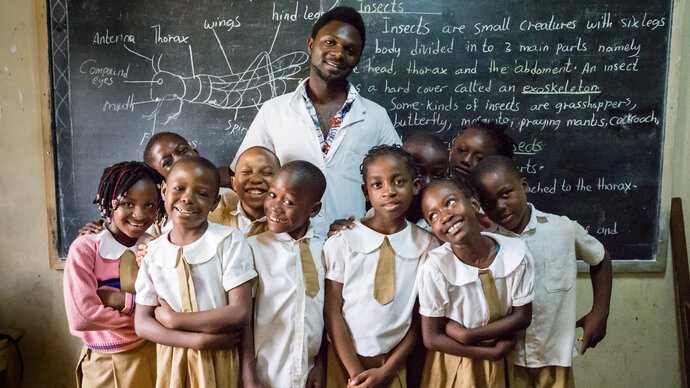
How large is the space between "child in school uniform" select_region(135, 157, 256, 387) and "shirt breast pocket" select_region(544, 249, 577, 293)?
0.99 meters

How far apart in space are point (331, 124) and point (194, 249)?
0.90 meters

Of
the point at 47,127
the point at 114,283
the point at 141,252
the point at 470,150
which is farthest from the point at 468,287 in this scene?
the point at 47,127

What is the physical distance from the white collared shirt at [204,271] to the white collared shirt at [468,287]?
21.6 inches

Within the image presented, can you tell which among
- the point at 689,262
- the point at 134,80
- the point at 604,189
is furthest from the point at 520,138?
the point at 134,80

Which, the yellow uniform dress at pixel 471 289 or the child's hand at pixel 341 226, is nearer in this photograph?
the yellow uniform dress at pixel 471 289

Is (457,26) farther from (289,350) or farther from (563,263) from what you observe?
(289,350)

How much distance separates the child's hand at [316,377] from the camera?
1.70m

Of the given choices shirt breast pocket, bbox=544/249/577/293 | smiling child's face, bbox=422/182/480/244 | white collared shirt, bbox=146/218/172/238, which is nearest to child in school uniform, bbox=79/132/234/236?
white collared shirt, bbox=146/218/172/238

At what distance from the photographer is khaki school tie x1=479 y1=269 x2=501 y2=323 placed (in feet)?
5.34

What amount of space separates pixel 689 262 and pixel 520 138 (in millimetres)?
1201

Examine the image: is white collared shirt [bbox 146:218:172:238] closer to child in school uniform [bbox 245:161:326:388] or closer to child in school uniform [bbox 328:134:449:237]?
child in school uniform [bbox 245:161:326:388]

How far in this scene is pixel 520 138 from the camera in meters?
2.89

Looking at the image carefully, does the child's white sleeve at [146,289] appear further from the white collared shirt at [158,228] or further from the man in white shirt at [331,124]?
the man in white shirt at [331,124]

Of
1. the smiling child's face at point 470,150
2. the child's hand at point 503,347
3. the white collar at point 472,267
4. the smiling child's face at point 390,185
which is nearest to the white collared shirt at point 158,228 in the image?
the smiling child's face at point 390,185
